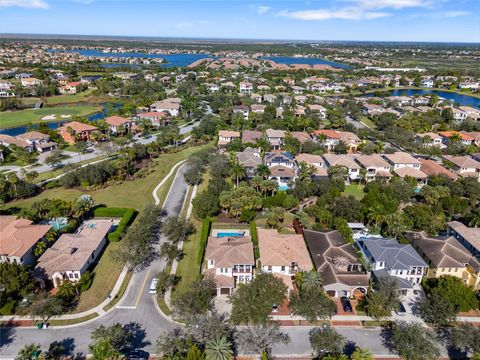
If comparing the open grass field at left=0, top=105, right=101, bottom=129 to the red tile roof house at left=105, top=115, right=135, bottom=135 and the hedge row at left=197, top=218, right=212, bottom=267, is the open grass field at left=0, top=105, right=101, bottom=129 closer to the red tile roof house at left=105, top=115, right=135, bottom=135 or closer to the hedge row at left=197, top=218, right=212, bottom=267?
the red tile roof house at left=105, top=115, right=135, bottom=135

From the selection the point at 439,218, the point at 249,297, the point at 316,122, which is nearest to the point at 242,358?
the point at 249,297

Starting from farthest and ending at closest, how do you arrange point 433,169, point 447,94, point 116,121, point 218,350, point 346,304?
1. point 447,94
2. point 116,121
3. point 433,169
4. point 346,304
5. point 218,350

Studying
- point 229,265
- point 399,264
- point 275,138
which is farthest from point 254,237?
point 275,138

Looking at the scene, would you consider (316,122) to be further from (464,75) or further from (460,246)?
(464,75)

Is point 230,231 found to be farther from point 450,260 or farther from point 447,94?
point 447,94

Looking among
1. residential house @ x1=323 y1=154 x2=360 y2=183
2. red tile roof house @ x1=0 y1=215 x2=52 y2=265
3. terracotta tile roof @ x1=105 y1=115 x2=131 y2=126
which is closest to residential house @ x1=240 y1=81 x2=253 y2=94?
terracotta tile roof @ x1=105 y1=115 x2=131 y2=126

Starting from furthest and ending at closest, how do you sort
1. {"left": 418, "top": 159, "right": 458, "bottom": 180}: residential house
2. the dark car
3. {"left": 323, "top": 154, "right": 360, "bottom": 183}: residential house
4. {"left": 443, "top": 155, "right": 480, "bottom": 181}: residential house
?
{"left": 443, "top": 155, "right": 480, "bottom": 181}: residential house, {"left": 323, "top": 154, "right": 360, "bottom": 183}: residential house, {"left": 418, "top": 159, "right": 458, "bottom": 180}: residential house, the dark car
